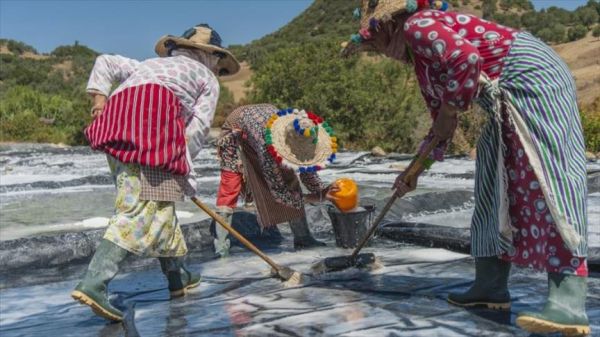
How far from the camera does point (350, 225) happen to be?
3549 millimetres

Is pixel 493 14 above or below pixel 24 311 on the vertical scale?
above

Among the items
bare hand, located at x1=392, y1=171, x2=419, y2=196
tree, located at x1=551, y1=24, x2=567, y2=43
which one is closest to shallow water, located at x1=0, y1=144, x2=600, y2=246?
bare hand, located at x1=392, y1=171, x2=419, y2=196

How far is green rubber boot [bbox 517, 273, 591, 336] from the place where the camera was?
1788 mm

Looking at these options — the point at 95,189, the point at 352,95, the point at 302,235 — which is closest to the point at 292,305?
the point at 302,235

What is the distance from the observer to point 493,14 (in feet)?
154

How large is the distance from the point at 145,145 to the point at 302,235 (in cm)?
152

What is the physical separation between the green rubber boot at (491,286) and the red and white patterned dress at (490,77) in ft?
0.47

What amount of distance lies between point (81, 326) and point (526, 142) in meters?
1.53

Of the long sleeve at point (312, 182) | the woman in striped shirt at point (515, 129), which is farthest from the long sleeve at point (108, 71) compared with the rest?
the long sleeve at point (312, 182)

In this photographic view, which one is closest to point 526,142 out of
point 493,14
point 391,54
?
point 391,54

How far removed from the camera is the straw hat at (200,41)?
8.55 ft

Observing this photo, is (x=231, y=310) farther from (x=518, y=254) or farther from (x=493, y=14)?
(x=493, y=14)

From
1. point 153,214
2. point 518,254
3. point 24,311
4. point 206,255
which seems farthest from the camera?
point 206,255

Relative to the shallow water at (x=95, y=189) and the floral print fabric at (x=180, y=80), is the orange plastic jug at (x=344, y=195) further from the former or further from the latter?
the floral print fabric at (x=180, y=80)
